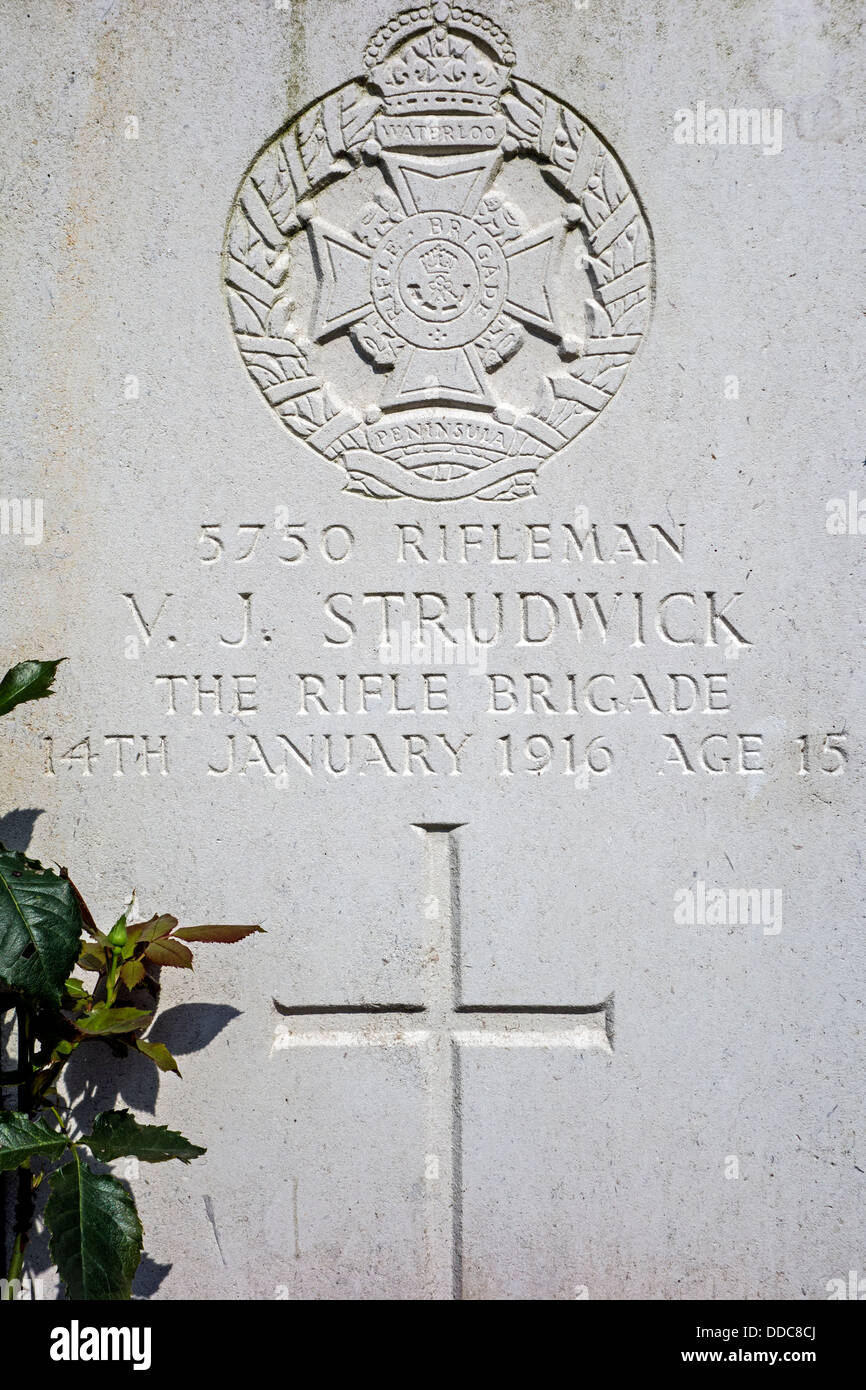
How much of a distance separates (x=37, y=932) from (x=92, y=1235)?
2.21 ft

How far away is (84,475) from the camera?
2932 mm

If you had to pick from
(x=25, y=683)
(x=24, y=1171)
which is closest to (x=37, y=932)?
(x=25, y=683)

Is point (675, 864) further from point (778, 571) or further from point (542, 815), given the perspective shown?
point (778, 571)

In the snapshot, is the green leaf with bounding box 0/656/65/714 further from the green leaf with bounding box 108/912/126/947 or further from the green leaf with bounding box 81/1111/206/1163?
the green leaf with bounding box 81/1111/206/1163

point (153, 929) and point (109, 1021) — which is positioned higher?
point (153, 929)

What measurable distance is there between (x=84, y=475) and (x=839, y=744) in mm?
2231

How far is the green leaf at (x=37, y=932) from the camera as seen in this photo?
2328mm

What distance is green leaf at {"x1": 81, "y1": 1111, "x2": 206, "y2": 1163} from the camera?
242 cm

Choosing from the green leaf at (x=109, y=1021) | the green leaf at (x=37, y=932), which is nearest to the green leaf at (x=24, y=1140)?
the green leaf at (x=109, y=1021)

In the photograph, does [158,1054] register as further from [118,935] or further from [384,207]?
[384,207]

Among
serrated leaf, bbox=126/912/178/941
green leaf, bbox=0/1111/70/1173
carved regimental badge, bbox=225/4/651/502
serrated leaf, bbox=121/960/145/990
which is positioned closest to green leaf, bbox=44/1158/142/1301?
green leaf, bbox=0/1111/70/1173

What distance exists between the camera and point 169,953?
8.55ft

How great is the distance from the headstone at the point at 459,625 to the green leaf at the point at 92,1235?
498 millimetres

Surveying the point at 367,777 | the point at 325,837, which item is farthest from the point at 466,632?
the point at 325,837
